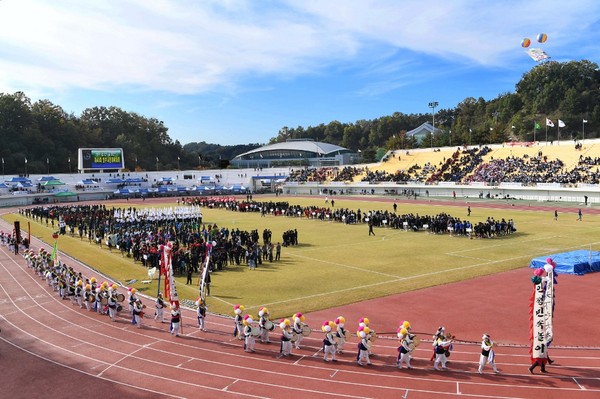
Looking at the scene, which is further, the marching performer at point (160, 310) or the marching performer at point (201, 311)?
the marching performer at point (160, 310)

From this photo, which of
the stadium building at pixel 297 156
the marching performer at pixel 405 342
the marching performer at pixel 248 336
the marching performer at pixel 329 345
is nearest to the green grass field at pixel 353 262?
the marching performer at pixel 248 336

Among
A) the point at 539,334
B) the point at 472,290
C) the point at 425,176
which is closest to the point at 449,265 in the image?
the point at 472,290

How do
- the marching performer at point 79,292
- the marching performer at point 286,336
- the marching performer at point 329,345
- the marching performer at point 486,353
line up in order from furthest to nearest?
1. the marching performer at point 79,292
2. the marching performer at point 286,336
3. the marching performer at point 329,345
4. the marching performer at point 486,353

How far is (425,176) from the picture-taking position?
78188 millimetres

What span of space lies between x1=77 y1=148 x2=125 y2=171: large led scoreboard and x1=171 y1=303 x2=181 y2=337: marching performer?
81646mm

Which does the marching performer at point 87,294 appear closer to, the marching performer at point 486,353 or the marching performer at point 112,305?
the marching performer at point 112,305

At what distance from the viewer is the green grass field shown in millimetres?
21125

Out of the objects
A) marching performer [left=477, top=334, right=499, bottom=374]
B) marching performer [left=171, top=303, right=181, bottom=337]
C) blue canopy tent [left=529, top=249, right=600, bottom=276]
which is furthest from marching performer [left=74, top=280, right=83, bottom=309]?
blue canopy tent [left=529, top=249, right=600, bottom=276]

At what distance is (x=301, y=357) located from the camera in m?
14.6

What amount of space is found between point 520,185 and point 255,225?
117 ft

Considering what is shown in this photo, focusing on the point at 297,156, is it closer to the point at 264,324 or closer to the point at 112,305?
the point at 112,305

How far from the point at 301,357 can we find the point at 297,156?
126 metres

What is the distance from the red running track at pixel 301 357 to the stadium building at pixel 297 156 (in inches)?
4449

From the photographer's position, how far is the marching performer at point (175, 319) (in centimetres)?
1650
